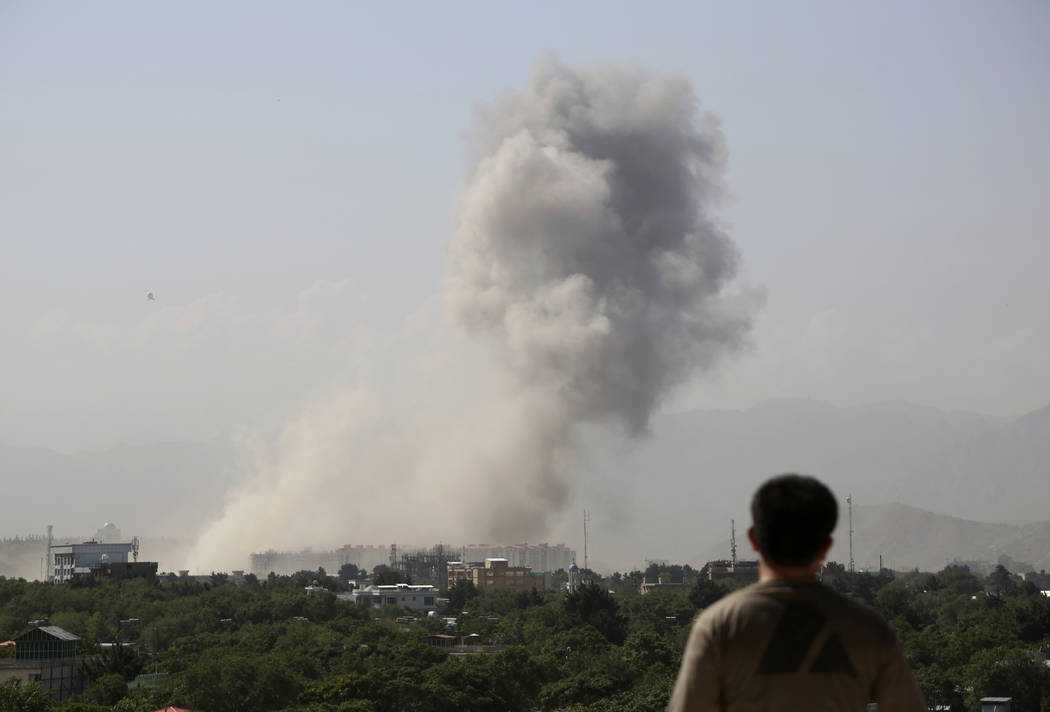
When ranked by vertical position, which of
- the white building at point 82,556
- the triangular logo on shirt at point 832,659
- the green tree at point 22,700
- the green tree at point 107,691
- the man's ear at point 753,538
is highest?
the white building at point 82,556

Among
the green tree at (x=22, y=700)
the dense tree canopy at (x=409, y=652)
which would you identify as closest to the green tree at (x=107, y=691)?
the dense tree canopy at (x=409, y=652)

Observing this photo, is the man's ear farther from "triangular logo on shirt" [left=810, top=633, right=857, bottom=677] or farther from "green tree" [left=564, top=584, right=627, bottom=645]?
"green tree" [left=564, top=584, right=627, bottom=645]

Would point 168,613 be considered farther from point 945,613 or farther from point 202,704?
point 945,613

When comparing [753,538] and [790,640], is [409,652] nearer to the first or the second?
[753,538]

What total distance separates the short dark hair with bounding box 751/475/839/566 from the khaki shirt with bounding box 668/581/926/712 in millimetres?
189

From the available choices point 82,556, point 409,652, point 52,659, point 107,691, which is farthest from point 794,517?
point 82,556

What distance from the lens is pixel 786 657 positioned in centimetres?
485

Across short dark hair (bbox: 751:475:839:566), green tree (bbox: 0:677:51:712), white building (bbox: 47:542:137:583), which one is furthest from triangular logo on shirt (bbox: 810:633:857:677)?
white building (bbox: 47:542:137:583)

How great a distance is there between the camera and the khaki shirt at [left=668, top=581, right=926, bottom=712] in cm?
480

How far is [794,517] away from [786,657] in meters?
0.49

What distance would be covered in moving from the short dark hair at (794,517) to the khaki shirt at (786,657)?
0.19 meters

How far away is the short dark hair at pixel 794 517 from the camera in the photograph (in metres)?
5.00

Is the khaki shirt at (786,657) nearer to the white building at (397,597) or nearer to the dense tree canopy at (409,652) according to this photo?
the dense tree canopy at (409,652)

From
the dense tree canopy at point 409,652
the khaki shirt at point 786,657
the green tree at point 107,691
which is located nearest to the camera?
the khaki shirt at point 786,657
